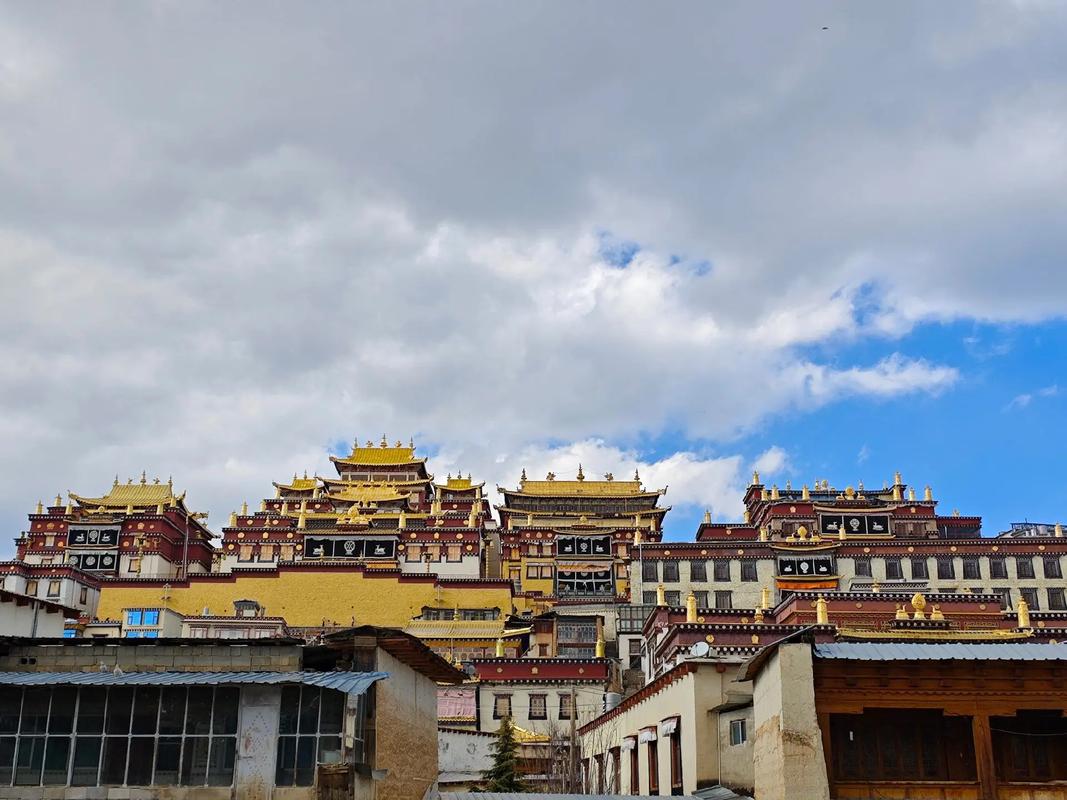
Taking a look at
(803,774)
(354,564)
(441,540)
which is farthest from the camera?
(441,540)

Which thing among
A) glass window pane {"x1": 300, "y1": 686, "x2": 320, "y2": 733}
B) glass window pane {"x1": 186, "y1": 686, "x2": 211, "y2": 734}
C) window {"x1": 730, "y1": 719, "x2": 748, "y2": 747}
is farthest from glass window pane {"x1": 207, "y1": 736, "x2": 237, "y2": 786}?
window {"x1": 730, "y1": 719, "x2": 748, "y2": 747}

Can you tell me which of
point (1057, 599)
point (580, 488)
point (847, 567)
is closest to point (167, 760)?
point (847, 567)

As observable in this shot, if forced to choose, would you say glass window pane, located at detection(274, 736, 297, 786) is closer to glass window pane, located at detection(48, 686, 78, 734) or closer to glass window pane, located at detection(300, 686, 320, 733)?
glass window pane, located at detection(300, 686, 320, 733)

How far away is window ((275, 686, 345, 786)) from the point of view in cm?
2427

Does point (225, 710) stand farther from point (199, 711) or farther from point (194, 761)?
point (194, 761)

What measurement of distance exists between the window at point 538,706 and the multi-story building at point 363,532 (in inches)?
1075

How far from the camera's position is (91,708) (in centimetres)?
2494

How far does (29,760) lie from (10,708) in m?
1.22

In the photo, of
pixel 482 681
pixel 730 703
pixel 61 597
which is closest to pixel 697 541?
pixel 482 681

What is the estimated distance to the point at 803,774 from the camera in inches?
917

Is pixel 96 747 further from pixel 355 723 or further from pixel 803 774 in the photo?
pixel 803 774

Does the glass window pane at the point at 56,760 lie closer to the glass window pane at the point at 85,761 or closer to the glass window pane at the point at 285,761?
the glass window pane at the point at 85,761

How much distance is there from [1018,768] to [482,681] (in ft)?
108

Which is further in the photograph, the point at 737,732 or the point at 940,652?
the point at 737,732
